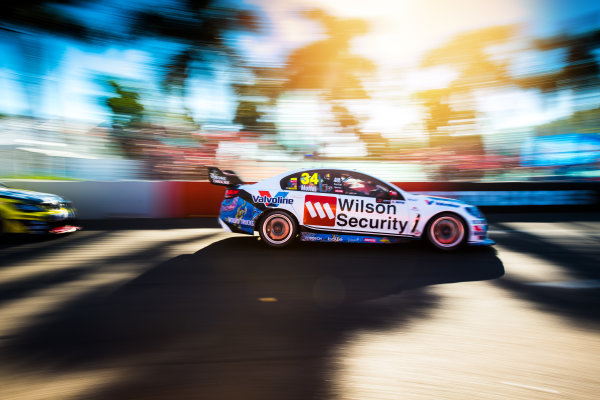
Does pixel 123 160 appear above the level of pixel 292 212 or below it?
above

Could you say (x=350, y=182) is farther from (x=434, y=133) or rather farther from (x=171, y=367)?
(x=434, y=133)

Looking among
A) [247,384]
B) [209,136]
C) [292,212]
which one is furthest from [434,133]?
[247,384]

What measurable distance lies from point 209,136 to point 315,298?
9.31 meters

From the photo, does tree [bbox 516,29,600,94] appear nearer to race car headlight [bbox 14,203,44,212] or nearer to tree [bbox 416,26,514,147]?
tree [bbox 416,26,514,147]

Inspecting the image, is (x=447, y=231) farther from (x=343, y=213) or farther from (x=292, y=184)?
(x=292, y=184)

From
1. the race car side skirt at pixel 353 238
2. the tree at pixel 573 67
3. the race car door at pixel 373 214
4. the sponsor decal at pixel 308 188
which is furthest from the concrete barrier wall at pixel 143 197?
the tree at pixel 573 67

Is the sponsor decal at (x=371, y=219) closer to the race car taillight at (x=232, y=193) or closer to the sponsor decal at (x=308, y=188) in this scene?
the sponsor decal at (x=308, y=188)

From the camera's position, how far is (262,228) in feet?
18.8

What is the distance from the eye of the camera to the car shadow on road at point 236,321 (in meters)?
2.23

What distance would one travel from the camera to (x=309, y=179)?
18.8 ft

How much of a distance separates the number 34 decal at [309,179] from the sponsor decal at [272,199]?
0.33 meters

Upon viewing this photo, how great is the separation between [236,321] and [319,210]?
2.78 metres

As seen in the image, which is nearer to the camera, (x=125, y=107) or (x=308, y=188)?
(x=308, y=188)

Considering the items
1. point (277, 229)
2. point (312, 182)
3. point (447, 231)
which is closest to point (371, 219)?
point (312, 182)
